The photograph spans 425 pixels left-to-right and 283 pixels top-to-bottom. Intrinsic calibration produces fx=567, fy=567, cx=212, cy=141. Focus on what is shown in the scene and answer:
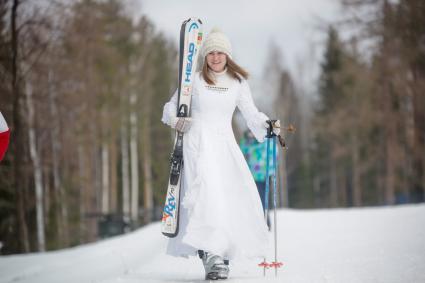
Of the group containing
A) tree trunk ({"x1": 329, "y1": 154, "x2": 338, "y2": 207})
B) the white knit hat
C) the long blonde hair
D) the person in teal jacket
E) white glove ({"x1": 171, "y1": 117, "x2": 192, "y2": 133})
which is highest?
the white knit hat

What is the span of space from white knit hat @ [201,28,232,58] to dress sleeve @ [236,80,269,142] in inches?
15.2

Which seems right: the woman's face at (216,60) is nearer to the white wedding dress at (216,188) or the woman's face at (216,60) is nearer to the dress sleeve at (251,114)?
the white wedding dress at (216,188)

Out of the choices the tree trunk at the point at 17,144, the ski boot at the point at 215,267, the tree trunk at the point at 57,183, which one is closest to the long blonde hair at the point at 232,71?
the ski boot at the point at 215,267

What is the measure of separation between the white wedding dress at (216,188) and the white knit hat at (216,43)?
236 millimetres

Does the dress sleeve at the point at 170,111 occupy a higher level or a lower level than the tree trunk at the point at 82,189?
higher

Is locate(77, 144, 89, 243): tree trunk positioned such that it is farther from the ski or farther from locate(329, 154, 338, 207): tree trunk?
locate(329, 154, 338, 207): tree trunk

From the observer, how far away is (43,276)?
8367mm

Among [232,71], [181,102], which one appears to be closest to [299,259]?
[232,71]

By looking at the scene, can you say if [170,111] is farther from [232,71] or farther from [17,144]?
[17,144]

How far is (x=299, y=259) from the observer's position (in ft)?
22.2

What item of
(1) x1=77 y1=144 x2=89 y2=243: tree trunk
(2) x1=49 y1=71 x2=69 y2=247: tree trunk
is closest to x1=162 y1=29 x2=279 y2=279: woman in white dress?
(2) x1=49 y1=71 x2=69 y2=247: tree trunk

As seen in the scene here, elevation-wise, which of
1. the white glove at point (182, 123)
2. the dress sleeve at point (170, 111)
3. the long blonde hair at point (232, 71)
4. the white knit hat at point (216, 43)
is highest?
the white knit hat at point (216, 43)

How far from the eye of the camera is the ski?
5.20m

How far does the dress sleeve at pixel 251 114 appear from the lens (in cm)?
552
